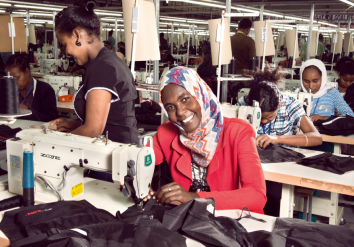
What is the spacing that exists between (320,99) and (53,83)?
3.55 m

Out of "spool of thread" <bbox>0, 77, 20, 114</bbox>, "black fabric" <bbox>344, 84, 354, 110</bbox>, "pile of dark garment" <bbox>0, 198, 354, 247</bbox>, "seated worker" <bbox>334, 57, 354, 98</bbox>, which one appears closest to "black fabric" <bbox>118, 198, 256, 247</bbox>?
"pile of dark garment" <bbox>0, 198, 354, 247</bbox>

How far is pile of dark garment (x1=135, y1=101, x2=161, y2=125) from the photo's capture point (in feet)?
12.8

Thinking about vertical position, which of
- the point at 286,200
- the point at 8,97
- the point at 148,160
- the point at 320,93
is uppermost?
the point at 8,97

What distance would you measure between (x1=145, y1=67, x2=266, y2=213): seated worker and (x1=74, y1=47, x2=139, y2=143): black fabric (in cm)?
21

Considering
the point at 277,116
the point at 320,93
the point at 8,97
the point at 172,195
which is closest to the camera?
the point at 172,195

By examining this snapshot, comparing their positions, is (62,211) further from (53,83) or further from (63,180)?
(53,83)

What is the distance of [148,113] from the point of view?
156 inches

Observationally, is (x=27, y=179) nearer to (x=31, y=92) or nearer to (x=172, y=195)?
(x=172, y=195)

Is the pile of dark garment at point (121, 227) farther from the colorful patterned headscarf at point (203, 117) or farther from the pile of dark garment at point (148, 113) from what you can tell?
the pile of dark garment at point (148, 113)

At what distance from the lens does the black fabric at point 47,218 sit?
122 centimetres

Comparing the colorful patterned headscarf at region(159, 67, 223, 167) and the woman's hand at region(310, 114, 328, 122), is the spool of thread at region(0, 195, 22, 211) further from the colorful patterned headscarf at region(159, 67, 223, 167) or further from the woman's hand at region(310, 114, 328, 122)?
the woman's hand at region(310, 114, 328, 122)

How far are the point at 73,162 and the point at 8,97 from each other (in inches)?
16.7

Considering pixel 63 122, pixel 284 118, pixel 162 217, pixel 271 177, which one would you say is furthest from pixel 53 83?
pixel 162 217

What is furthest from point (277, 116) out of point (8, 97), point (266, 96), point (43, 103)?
point (43, 103)
